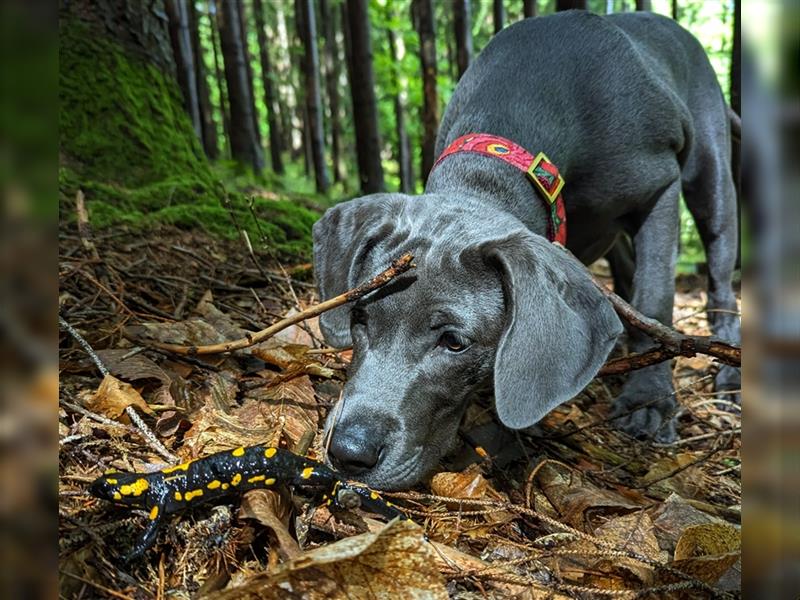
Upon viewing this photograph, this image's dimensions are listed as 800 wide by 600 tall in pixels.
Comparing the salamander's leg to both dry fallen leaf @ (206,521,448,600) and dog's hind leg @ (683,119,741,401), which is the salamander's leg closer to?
dry fallen leaf @ (206,521,448,600)

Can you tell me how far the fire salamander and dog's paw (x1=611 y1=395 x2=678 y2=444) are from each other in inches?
85.0

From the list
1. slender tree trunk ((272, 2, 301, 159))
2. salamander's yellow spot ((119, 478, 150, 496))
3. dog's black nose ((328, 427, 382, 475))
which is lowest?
slender tree trunk ((272, 2, 301, 159))

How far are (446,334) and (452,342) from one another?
4 cm

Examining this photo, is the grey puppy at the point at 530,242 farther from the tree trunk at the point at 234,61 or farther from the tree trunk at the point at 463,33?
the tree trunk at the point at 234,61

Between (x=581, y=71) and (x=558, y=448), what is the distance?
2.28 meters

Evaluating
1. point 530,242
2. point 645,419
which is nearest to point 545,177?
point 530,242

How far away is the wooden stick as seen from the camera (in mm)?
2523

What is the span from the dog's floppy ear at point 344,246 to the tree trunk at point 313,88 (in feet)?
36.3

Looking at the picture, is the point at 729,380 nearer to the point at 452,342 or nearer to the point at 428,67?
the point at 452,342

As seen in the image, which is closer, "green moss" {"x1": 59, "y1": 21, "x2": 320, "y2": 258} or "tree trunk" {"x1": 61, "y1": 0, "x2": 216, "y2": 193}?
"green moss" {"x1": 59, "y1": 21, "x2": 320, "y2": 258}

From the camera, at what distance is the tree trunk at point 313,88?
13.2 m

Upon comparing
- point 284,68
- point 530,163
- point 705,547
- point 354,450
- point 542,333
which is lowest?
point 284,68

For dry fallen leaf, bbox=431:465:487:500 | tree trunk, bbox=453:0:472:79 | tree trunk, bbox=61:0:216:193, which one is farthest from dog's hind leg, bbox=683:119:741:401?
tree trunk, bbox=453:0:472:79

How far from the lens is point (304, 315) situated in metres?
2.61
